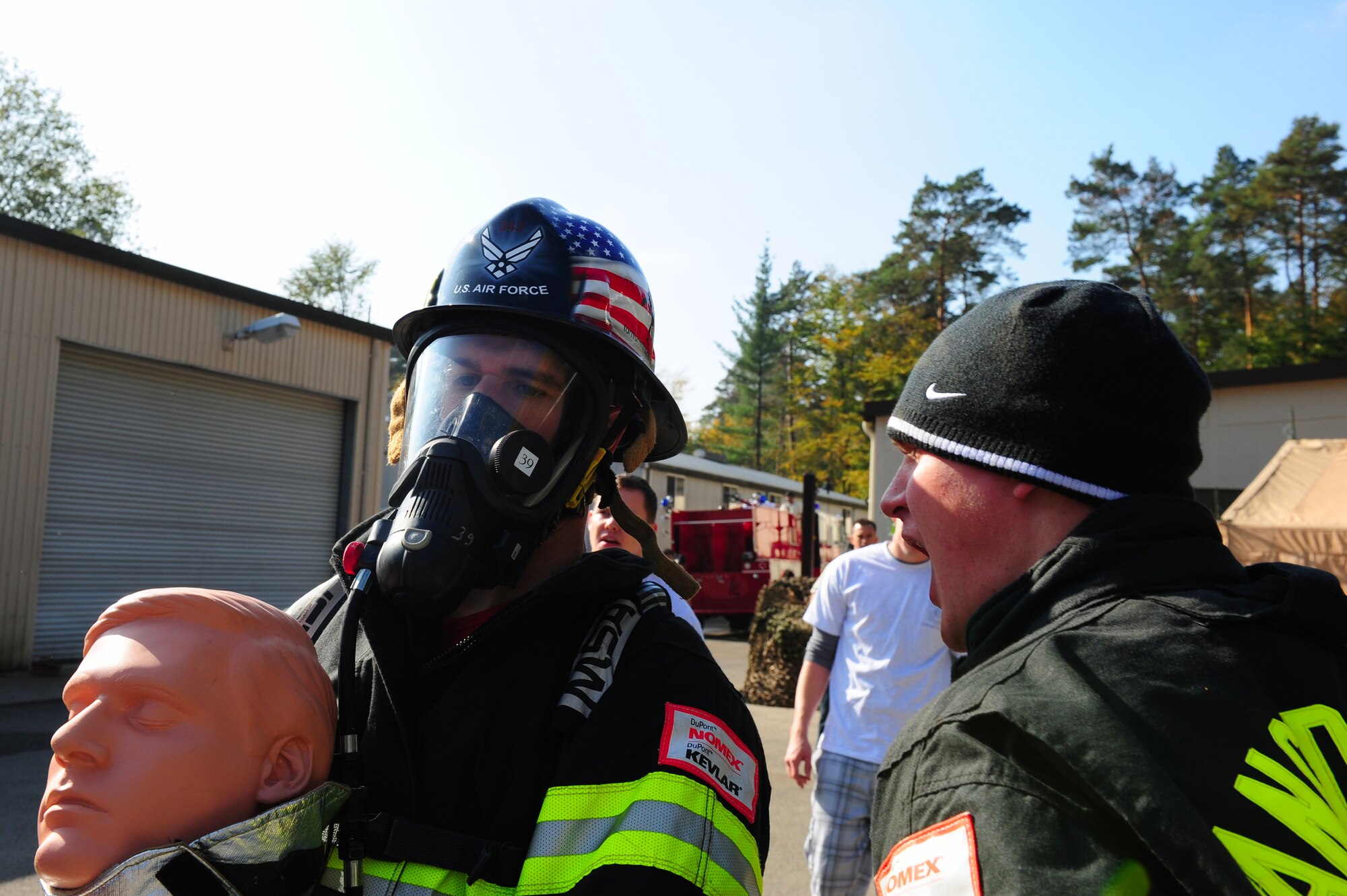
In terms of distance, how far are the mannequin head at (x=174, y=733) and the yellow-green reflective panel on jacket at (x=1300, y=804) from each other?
1238 mm

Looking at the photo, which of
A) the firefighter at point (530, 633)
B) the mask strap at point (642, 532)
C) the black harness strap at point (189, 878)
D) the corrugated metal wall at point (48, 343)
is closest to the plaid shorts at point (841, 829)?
the mask strap at point (642, 532)

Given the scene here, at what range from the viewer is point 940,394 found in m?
1.56

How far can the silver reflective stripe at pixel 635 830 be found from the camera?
129 centimetres

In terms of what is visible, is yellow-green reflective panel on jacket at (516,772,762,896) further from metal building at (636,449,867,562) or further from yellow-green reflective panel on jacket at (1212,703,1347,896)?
metal building at (636,449,867,562)

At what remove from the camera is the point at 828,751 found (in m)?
4.48

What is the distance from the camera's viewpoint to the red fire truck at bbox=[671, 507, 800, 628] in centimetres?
2288

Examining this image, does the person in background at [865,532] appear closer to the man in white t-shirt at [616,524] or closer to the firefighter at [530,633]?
the man in white t-shirt at [616,524]

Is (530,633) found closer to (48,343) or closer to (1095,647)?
(1095,647)

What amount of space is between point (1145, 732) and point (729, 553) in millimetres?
22407

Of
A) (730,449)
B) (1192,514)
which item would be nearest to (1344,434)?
(1192,514)

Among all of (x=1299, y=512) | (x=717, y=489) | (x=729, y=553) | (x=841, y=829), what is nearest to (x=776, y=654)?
(x=1299, y=512)

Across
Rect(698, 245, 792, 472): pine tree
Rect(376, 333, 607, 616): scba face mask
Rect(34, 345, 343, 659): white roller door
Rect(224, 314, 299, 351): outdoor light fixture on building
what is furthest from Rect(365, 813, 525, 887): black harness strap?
Rect(698, 245, 792, 472): pine tree

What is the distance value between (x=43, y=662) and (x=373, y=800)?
1246 centimetres

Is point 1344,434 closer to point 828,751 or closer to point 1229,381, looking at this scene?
point 1229,381
